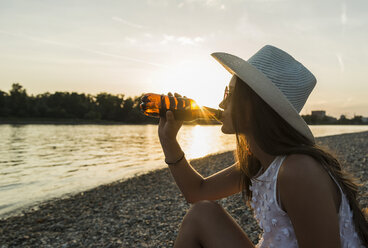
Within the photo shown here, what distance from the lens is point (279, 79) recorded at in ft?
5.50

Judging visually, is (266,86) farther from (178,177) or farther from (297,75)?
(178,177)

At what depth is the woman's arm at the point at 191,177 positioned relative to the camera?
242 centimetres

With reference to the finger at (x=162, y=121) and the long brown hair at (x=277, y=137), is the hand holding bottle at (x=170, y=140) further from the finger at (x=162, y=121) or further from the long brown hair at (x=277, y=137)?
the long brown hair at (x=277, y=137)

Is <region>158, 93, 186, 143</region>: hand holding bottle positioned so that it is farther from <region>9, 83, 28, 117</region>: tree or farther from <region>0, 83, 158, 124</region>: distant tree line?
<region>9, 83, 28, 117</region>: tree

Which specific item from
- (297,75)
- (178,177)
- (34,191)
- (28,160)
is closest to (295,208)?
A: (297,75)

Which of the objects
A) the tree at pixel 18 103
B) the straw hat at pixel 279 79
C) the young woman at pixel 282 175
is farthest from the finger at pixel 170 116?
the tree at pixel 18 103

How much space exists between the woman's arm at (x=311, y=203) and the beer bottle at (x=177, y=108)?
1.23 m

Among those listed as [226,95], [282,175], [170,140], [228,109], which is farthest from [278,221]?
[170,140]

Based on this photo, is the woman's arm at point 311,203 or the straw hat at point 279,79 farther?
the straw hat at point 279,79

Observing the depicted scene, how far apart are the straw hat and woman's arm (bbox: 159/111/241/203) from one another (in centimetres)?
81

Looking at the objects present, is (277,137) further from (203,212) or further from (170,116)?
(170,116)

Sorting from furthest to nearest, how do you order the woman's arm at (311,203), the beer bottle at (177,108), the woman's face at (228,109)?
1. the beer bottle at (177,108)
2. the woman's face at (228,109)
3. the woman's arm at (311,203)

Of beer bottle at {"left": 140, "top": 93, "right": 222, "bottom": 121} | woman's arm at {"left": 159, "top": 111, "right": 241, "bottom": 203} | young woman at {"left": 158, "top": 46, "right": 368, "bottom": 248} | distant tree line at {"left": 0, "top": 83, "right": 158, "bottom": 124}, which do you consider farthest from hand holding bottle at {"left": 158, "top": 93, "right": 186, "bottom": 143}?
distant tree line at {"left": 0, "top": 83, "right": 158, "bottom": 124}

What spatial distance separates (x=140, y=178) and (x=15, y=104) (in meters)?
80.8
